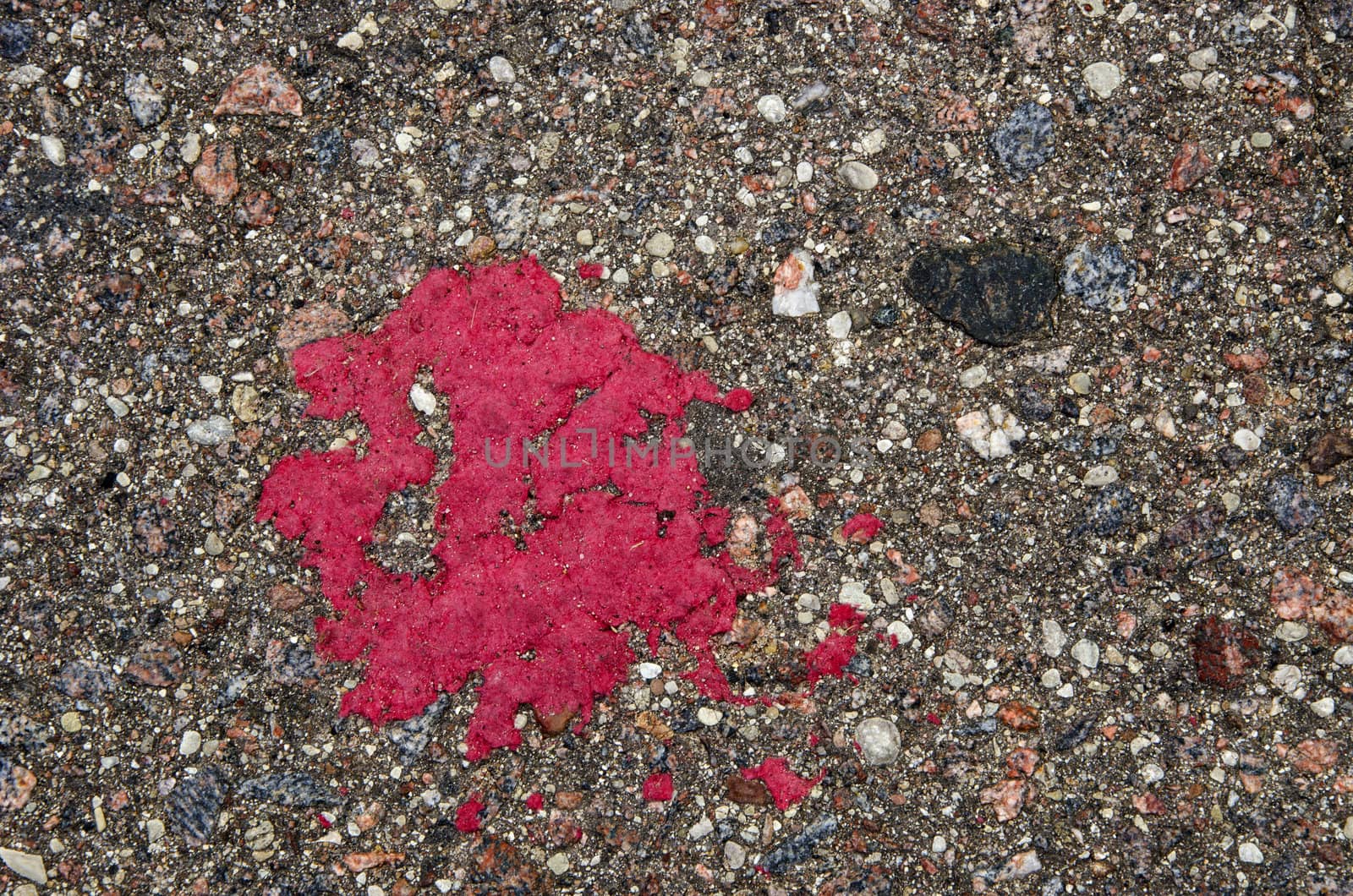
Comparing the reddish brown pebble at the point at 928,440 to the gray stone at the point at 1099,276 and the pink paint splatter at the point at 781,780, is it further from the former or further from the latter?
the pink paint splatter at the point at 781,780

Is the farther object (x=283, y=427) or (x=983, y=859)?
(x=283, y=427)

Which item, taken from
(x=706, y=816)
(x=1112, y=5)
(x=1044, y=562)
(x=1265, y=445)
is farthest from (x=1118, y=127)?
(x=706, y=816)

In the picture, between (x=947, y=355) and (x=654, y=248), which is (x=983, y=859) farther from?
(x=654, y=248)

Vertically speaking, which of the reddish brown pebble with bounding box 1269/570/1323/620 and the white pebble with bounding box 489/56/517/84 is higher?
the white pebble with bounding box 489/56/517/84

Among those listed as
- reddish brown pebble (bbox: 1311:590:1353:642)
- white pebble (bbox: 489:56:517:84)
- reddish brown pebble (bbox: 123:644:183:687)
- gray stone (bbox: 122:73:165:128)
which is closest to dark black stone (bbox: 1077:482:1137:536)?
reddish brown pebble (bbox: 1311:590:1353:642)

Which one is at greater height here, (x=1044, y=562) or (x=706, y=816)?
(x=1044, y=562)

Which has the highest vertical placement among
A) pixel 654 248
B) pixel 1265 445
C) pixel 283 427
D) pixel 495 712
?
pixel 654 248

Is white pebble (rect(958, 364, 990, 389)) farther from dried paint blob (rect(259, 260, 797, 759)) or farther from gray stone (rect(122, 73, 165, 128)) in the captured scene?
gray stone (rect(122, 73, 165, 128))
